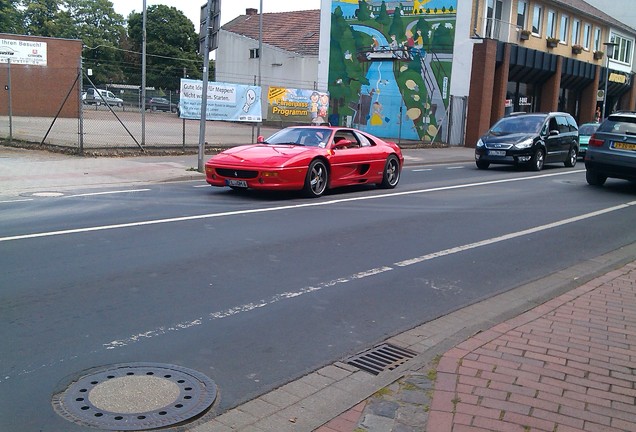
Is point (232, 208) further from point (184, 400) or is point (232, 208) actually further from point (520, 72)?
point (520, 72)

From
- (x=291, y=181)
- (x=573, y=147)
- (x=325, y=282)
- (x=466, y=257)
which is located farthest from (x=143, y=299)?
(x=573, y=147)

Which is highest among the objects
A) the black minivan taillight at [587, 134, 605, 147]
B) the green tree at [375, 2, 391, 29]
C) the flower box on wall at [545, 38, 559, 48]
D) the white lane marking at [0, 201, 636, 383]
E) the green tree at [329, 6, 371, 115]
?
the green tree at [375, 2, 391, 29]

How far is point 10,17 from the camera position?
66875mm

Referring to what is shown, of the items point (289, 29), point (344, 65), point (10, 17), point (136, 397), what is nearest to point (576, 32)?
point (344, 65)

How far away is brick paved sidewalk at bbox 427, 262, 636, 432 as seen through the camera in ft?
12.6

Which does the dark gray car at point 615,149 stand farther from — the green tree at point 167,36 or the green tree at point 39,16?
the green tree at point 39,16

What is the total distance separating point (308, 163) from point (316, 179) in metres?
0.45

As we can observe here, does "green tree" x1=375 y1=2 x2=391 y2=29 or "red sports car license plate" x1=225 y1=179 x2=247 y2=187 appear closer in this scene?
"red sports car license plate" x1=225 y1=179 x2=247 y2=187

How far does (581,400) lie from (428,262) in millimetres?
3804

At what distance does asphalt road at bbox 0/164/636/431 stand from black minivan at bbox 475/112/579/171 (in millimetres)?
7130

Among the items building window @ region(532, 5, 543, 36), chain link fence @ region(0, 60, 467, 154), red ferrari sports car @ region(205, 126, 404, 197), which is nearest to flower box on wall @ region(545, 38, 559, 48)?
building window @ region(532, 5, 543, 36)

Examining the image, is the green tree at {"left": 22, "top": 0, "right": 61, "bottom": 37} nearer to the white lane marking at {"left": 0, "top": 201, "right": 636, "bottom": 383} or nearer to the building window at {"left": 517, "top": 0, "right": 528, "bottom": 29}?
the building window at {"left": 517, "top": 0, "right": 528, "bottom": 29}

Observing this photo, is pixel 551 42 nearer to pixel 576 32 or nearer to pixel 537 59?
pixel 537 59

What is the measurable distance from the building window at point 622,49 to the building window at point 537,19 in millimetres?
11888
